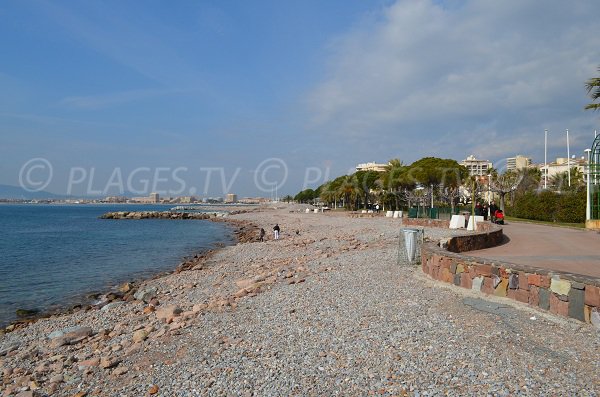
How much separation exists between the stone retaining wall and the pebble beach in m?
0.18

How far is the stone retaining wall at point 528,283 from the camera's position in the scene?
603 cm

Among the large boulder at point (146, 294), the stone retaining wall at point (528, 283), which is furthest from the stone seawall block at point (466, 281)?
the large boulder at point (146, 294)

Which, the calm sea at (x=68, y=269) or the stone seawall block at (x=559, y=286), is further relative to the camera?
the calm sea at (x=68, y=269)

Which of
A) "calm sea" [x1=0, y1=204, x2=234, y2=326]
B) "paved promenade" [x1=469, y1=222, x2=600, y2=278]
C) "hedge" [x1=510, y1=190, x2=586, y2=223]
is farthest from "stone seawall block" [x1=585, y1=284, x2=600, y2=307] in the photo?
"hedge" [x1=510, y1=190, x2=586, y2=223]

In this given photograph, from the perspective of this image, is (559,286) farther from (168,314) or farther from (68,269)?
(68,269)

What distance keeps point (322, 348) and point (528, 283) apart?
3.60m

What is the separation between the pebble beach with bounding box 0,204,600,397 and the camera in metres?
4.66

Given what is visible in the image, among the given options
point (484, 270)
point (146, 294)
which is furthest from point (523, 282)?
point (146, 294)

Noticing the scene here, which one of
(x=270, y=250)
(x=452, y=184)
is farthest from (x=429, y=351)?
(x=452, y=184)

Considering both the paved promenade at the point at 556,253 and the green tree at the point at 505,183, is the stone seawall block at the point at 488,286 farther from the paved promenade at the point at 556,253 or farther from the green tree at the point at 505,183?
the green tree at the point at 505,183

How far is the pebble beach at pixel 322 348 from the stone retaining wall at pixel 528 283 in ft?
0.60

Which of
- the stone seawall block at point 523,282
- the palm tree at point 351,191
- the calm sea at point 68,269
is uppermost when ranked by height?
the palm tree at point 351,191

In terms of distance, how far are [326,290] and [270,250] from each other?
1211cm

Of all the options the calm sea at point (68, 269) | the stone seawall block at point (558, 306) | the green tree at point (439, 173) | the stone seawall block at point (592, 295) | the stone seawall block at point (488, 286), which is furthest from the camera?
the green tree at point (439, 173)
